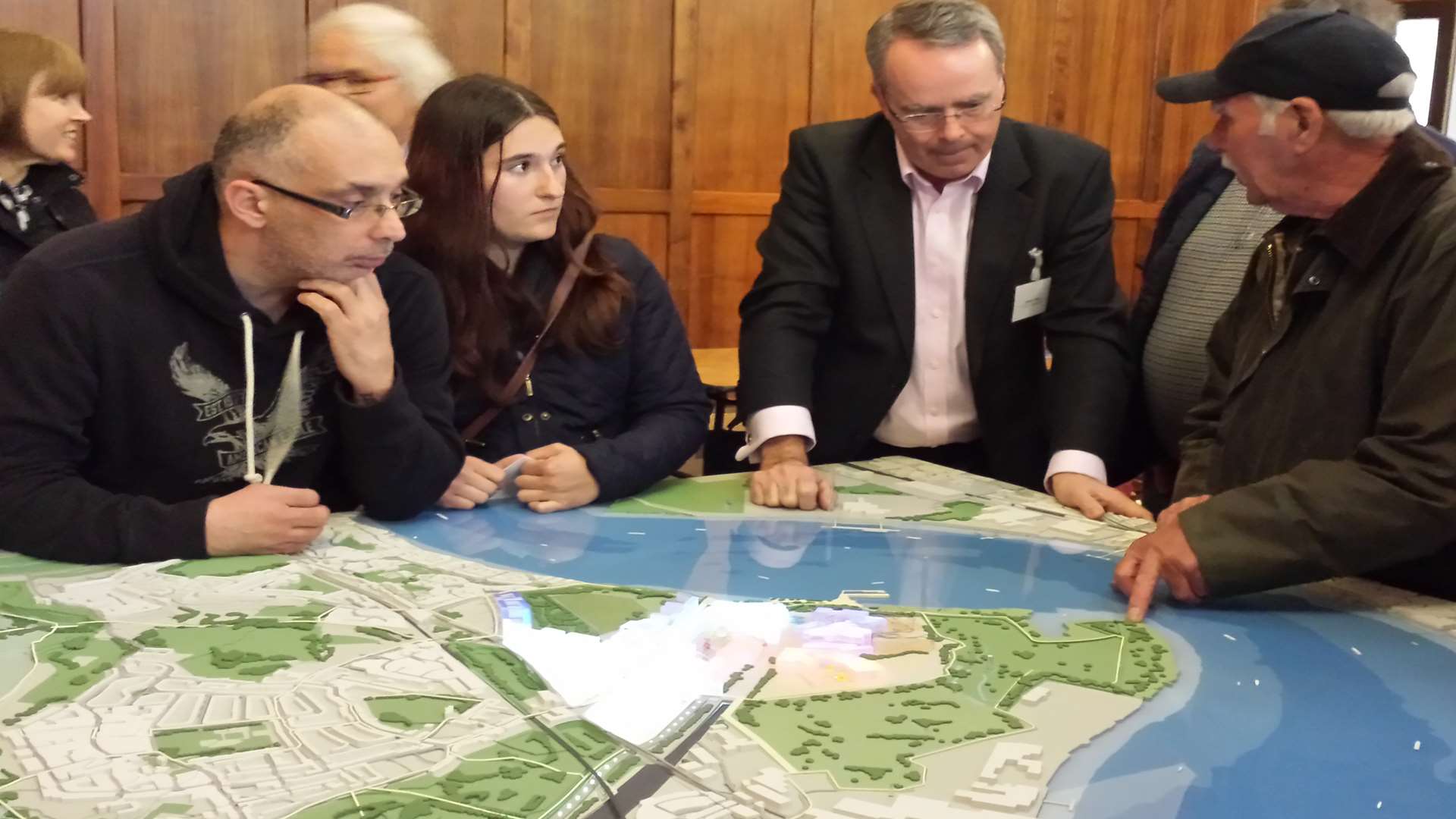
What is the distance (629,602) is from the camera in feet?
5.24

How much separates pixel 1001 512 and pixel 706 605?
71 centimetres

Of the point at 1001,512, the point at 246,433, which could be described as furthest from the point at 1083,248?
the point at 246,433

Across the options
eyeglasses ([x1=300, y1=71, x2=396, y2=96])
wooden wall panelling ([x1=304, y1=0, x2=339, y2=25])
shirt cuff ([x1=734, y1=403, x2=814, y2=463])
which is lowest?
shirt cuff ([x1=734, y1=403, x2=814, y2=463])

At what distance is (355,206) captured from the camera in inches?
74.8

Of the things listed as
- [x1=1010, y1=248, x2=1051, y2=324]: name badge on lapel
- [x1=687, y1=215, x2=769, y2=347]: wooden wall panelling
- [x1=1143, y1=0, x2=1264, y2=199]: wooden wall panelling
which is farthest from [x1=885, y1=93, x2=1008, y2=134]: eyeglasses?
[x1=1143, y1=0, x2=1264, y2=199]: wooden wall panelling

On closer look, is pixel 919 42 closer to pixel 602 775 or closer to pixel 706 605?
pixel 706 605

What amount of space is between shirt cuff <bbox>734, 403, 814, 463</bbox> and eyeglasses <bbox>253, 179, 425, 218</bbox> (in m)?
0.85

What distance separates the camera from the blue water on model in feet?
3.75

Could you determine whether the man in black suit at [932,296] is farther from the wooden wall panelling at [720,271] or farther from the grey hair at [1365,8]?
the wooden wall panelling at [720,271]

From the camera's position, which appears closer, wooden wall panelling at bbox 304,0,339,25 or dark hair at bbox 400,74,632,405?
dark hair at bbox 400,74,632,405

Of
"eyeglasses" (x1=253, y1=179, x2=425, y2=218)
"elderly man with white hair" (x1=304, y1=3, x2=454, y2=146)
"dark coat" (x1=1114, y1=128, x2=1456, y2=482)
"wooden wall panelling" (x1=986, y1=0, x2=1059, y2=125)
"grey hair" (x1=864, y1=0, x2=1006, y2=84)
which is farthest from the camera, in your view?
"wooden wall panelling" (x1=986, y1=0, x2=1059, y2=125)

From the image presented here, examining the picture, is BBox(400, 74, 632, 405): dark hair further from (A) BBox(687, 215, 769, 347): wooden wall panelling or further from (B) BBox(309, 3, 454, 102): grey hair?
(A) BBox(687, 215, 769, 347): wooden wall panelling

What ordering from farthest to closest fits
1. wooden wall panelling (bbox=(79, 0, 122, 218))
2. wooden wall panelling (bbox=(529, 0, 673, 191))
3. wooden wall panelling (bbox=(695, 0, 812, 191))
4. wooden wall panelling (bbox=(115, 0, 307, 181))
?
wooden wall panelling (bbox=(695, 0, 812, 191)) < wooden wall panelling (bbox=(529, 0, 673, 191)) < wooden wall panelling (bbox=(115, 0, 307, 181)) < wooden wall panelling (bbox=(79, 0, 122, 218))

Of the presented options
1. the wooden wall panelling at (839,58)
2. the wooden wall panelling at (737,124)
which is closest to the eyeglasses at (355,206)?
the wooden wall panelling at (737,124)
